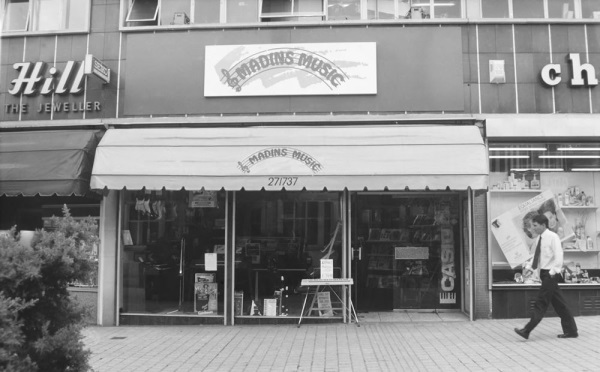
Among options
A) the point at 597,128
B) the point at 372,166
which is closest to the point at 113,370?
the point at 372,166

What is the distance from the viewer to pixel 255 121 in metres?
9.88

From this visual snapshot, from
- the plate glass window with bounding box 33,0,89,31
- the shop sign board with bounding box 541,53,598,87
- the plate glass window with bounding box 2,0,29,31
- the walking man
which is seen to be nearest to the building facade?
the shop sign board with bounding box 541,53,598,87

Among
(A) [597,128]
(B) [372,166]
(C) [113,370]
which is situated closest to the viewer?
(C) [113,370]

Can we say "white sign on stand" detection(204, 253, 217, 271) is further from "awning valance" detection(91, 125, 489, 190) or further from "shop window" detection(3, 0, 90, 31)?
"shop window" detection(3, 0, 90, 31)

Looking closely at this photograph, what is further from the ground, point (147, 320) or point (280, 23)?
point (280, 23)

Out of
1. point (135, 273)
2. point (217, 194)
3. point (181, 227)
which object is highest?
point (217, 194)

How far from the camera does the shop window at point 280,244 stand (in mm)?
9844

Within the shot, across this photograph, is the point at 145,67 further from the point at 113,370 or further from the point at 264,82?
the point at 113,370

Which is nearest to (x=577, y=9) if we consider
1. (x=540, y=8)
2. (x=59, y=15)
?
(x=540, y=8)

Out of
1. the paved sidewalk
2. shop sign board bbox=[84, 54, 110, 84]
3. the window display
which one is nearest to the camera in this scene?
the paved sidewalk

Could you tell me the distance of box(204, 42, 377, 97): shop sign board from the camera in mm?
9875

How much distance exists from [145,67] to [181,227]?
3.24 metres

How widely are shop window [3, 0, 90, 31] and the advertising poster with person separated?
915 centimetres

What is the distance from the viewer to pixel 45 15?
10914 millimetres
